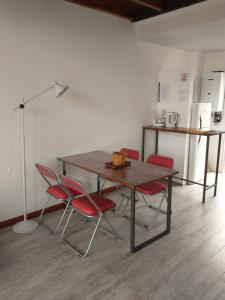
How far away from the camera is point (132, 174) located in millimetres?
2688

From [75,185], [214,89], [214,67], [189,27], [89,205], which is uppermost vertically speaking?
[189,27]

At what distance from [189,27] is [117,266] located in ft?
10.3

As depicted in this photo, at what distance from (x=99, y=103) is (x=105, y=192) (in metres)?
1.45

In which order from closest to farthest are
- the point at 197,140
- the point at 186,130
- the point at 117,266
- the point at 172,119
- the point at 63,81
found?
the point at 117,266 < the point at 63,81 < the point at 186,130 < the point at 197,140 < the point at 172,119

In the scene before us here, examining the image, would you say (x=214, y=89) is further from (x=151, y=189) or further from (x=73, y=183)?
(x=73, y=183)

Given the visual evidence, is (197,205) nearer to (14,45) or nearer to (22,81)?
(22,81)

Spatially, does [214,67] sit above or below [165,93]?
above

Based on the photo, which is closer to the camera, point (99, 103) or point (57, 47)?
point (57, 47)

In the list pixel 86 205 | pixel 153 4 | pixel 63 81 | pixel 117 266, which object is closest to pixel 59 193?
pixel 86 205

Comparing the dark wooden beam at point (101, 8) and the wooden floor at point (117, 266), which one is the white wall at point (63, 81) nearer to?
the dark wooden beam at point (101, 8)

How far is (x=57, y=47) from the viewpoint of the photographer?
3.26 m

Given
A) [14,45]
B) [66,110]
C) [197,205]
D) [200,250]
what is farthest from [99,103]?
[200,250]

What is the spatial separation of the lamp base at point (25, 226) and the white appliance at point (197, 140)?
2.78 meters

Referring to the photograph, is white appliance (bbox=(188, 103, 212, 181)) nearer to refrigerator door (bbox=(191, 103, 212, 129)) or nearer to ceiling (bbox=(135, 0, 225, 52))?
refrigerator door (bbox=(191, 103, 212, 129))
